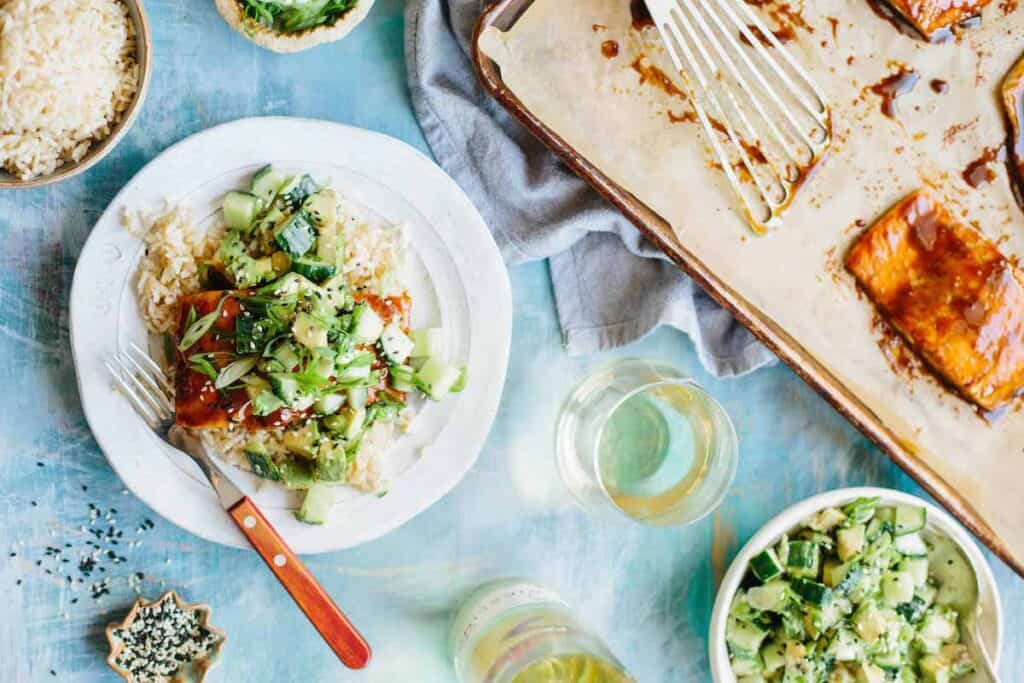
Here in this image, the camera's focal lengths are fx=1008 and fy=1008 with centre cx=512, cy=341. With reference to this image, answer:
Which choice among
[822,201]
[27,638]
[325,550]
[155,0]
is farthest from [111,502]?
[822,201]

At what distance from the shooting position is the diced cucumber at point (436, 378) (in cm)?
282

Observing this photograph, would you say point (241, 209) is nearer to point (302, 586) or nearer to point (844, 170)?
point (302, 586)

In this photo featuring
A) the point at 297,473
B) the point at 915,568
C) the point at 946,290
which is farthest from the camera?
the point at 915,568

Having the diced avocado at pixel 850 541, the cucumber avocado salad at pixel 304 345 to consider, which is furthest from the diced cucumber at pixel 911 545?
the cucumber avocado salad at pixel 304 345

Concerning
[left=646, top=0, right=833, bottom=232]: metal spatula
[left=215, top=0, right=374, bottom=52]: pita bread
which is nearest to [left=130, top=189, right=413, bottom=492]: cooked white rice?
[left=215, top=0, right=374, bottom=52]: pita bread

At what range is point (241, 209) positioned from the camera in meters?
2.70

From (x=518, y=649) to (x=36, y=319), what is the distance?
5.34 feet

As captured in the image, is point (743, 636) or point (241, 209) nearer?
point (241, 209)

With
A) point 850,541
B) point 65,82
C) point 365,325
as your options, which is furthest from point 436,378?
point 850,541

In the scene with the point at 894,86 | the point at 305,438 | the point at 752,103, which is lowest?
the point at 305,438

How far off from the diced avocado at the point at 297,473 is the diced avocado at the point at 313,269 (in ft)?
1.67

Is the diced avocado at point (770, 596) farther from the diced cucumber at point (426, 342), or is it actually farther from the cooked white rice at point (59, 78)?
the cooked white rice at point (59, 78)

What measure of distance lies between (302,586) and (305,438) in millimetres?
398

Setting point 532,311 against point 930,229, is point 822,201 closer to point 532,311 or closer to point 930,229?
point 930,229
